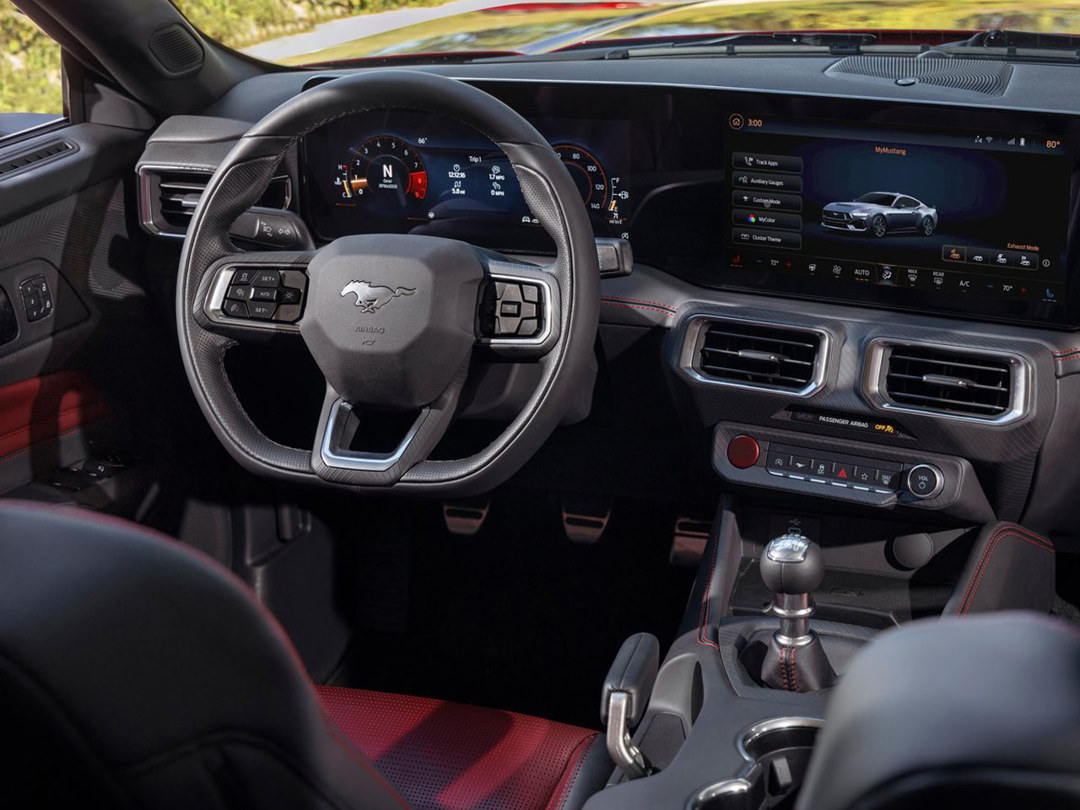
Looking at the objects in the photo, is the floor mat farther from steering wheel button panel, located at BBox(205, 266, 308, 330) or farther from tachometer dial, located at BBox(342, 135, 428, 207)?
steering wheel button panel, located at BBox(205, 266, 308, 330)

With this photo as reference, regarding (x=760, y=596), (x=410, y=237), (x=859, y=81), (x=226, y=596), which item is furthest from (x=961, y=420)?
(x=226, y=596)

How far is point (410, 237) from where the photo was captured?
1.91 metres

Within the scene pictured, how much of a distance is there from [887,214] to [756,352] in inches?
12.7

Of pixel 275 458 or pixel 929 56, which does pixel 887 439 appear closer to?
pixel 929 56

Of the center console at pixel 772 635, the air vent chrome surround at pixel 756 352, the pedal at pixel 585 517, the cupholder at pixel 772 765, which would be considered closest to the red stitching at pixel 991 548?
the center console at pixel 772 635

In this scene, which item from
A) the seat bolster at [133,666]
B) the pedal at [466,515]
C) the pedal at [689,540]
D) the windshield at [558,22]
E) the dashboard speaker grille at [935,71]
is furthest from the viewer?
the pedal at [466,515]

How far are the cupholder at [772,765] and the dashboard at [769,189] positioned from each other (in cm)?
79

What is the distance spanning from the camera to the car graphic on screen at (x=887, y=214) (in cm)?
203

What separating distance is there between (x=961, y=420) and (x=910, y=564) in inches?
12.4

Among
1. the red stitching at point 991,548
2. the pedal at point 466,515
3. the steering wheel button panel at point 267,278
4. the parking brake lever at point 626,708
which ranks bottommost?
the pedal at point 466,515

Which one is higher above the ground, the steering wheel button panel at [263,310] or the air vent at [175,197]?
the air vent at [175,197]

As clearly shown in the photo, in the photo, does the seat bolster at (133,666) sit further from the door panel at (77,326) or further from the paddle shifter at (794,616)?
the door panel at (77,326)

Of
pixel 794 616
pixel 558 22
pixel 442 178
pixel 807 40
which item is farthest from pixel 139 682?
pixel 558 22

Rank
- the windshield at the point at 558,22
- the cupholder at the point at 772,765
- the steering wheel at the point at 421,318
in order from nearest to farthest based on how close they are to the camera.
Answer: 1. the cupholder at the point at 772,765
2. the steering wheel at the point at 421,318
3. the windshield at the point at 558,22
